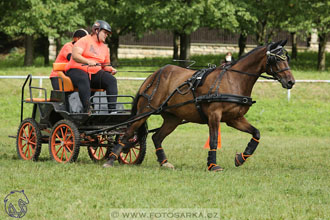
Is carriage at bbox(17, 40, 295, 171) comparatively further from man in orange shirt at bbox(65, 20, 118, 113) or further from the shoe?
man in orange shirt at bbox(65, 20, 118, 113)

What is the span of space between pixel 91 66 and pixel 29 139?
1.78 meters

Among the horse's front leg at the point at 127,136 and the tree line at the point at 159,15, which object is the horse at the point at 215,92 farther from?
the tree line at the point at 159,15

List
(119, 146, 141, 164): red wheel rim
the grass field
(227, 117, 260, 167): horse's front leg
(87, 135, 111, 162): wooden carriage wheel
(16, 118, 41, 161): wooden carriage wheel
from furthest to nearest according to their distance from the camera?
1. (87, 135, 111, 162): wooden carriage wheel
2. (119, 146, 141, 164): red wheel rim
3. (16, 118, 41, 161): wooden carriage wheel
4. (227, 117, 260, 167): horse's front leg
5. the grass field

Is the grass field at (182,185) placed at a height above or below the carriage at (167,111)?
below

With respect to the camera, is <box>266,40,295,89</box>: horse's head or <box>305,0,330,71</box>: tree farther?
<box>305,0,330,71</box>: tree

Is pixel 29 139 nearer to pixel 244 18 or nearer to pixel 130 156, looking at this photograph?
pixel 130 156

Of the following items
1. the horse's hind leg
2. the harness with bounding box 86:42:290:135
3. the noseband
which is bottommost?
the horse's hind leg

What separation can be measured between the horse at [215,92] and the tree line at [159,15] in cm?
1884

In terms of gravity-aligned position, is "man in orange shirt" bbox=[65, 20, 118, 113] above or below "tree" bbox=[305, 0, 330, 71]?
below

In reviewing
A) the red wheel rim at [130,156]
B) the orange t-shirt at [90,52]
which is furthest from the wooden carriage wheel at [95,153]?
the orange t-shirt at [90,52]

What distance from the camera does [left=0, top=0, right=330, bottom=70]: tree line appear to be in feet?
97.7

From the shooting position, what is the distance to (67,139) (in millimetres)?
10883

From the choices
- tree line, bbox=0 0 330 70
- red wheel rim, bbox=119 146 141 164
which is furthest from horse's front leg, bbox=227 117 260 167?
tree line, bbox=0 0 330 70

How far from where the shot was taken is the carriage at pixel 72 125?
10.9m
